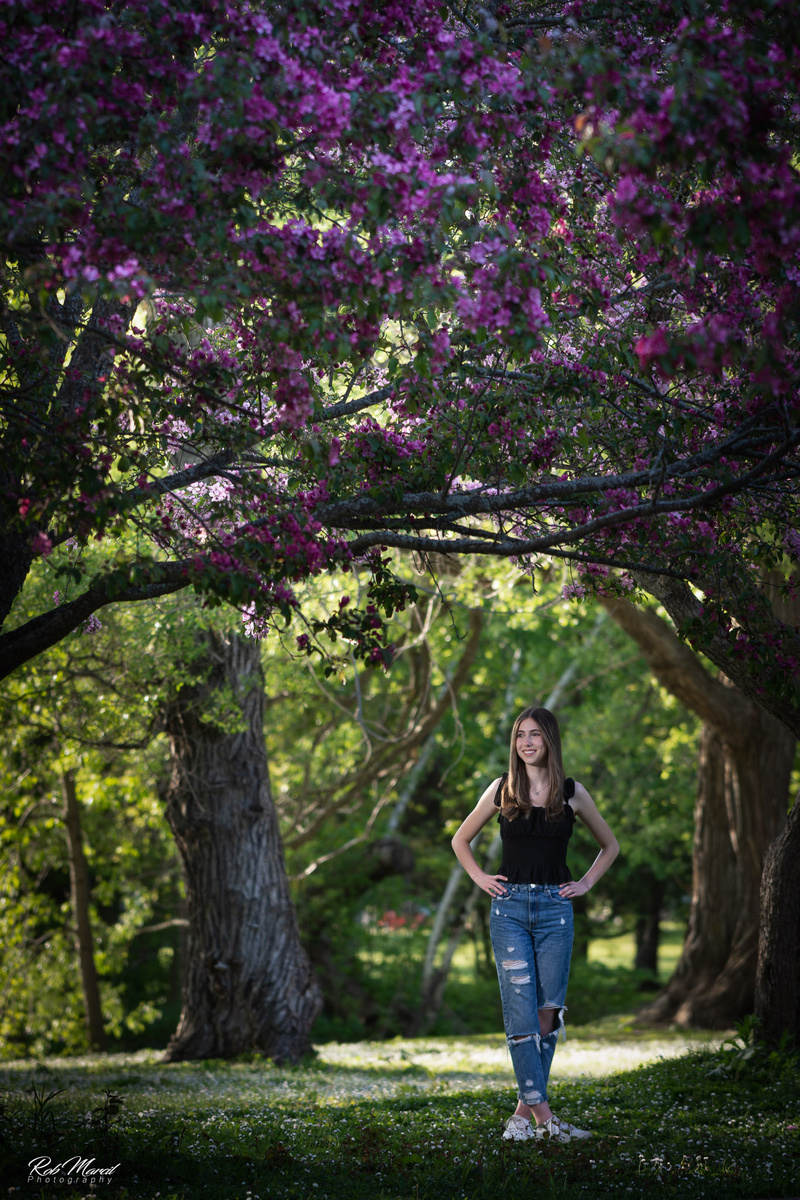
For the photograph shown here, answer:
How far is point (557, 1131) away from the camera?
4.61 metres

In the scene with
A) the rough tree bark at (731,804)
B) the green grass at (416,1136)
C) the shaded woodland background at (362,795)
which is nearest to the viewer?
the green grass at (416,1136)

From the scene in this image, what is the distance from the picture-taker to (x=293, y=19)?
3588 mm

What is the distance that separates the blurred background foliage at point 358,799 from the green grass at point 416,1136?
378 cm

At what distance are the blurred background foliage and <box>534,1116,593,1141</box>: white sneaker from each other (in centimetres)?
506

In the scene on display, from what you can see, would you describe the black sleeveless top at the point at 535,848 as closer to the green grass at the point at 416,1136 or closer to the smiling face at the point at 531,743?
the smiling face at the point at 531,743

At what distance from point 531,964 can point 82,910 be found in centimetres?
957

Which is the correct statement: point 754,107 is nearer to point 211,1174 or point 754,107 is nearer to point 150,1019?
point 211,1174

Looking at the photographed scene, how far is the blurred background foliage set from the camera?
1084 cm

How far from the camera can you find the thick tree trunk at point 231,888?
30.6 feet

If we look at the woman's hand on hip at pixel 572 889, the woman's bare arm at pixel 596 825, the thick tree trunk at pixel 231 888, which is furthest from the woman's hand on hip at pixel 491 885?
the thick tree trunk at pixel 231 888

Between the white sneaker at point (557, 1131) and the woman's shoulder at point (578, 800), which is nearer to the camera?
the white sneaker at point (557, 1131)

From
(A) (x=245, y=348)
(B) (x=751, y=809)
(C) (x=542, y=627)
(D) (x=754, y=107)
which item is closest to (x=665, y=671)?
(B) (x=751, y=809)

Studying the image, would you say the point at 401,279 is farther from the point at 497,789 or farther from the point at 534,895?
the point at 534,895

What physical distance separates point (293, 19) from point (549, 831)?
348 cm
